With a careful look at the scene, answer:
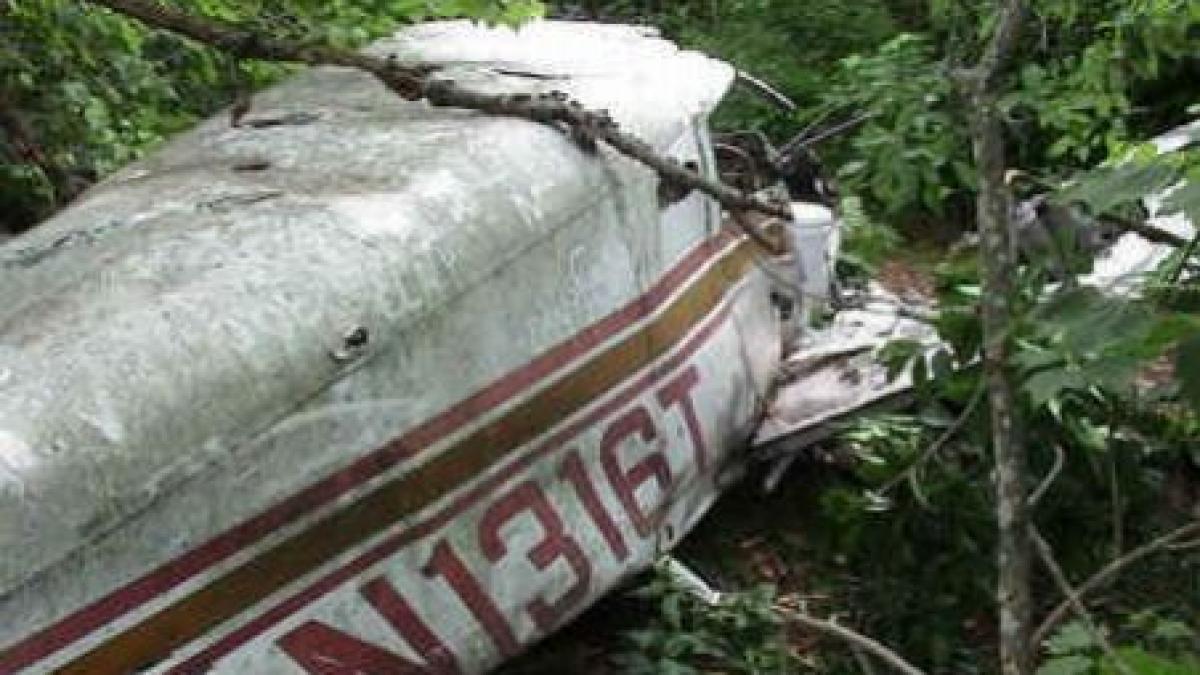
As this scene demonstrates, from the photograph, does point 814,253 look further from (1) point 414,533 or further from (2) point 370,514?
(2) point 370,514

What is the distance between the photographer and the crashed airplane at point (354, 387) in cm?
329

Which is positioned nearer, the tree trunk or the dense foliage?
the tree trunk

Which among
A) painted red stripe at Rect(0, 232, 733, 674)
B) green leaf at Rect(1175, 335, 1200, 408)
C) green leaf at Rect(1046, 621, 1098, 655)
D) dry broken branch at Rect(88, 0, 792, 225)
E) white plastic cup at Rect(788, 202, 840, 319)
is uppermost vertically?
green leaf at Rect(1175, 335, 1200, 408)

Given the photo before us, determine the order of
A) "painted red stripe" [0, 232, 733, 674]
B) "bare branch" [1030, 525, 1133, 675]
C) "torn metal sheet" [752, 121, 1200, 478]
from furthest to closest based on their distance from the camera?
"torn metal sheet" [752, 121, 1200, 478], "painted red stripe" [0, 232, 733, 674], "bare branch" [1030, 525, 1133, 675]

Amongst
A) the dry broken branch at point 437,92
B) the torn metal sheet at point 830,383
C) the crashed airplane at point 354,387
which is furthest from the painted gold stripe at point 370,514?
the torn metal sheet at point 830,383

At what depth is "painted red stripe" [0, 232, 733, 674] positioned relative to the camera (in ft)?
10.4

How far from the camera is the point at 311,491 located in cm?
363

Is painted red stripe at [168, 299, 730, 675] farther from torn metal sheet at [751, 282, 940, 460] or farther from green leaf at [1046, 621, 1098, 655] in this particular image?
green leaf at [1046, 621, 1098, 655]


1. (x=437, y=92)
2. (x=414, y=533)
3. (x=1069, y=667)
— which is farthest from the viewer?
(x=437, y=92)

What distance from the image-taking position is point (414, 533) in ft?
12.9

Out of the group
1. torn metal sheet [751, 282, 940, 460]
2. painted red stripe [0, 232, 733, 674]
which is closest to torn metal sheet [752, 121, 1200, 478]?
torn metal sheet [751, 282, 940, 460]

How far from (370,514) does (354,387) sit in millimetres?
281

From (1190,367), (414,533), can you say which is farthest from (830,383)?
(1190,367)

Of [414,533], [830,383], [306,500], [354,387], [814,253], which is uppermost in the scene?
[354,387]
